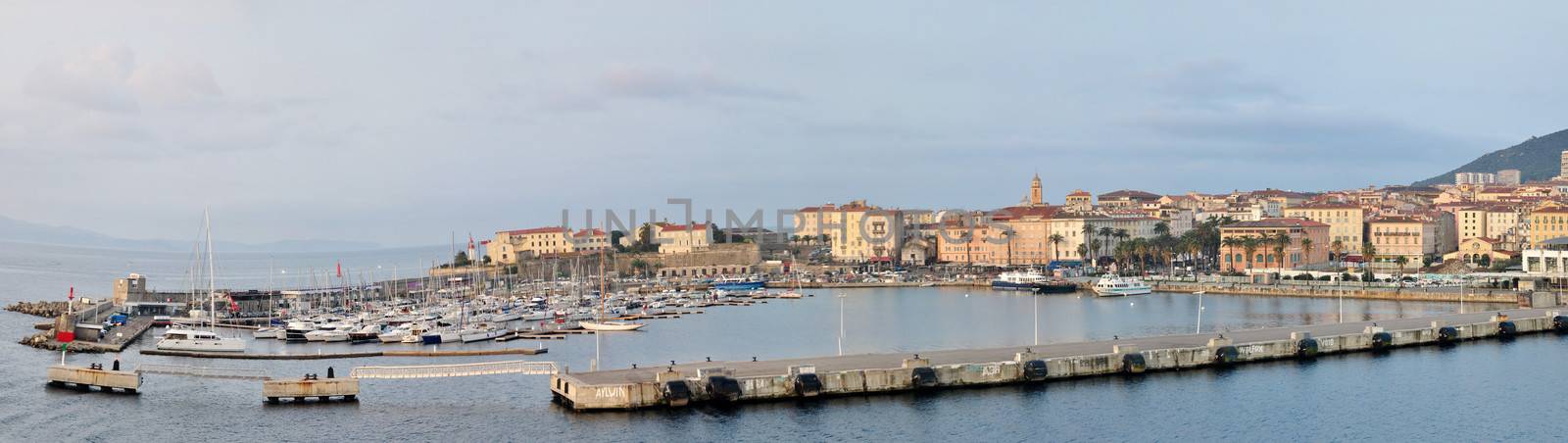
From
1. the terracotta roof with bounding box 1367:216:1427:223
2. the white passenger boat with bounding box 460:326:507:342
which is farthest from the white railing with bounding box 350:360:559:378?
the terracotta roof with bounding box 1367:216:1427:223

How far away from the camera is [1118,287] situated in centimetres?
7656

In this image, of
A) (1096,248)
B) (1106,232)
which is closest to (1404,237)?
(1106,232)

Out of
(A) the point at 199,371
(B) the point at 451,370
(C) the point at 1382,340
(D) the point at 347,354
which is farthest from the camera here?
(D) the point at 347,354

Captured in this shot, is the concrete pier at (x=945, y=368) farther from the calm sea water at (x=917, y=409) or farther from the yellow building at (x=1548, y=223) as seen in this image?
the yellow building at (x=1548, y=223)

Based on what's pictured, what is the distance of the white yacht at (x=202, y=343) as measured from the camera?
43.3 m

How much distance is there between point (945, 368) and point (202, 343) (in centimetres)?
2612

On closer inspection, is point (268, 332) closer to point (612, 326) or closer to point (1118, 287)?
point (612, 326)

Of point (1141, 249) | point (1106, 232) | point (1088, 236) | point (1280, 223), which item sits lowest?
point (1141, 249)

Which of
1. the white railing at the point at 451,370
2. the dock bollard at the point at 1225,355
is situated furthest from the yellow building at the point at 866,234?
the white railing at the point at 451,370

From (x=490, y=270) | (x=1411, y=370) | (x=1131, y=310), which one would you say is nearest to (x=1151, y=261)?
(x=1131, y=310)

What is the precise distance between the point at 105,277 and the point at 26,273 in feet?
22.5

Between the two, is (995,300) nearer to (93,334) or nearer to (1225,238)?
(1225,238)

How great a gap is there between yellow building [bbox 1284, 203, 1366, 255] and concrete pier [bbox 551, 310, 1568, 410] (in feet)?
196

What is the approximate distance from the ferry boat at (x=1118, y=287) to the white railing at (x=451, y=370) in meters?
49.3
